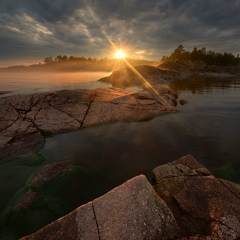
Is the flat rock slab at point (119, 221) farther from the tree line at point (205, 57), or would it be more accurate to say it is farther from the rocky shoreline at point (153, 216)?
the tree line at point (205, 57)

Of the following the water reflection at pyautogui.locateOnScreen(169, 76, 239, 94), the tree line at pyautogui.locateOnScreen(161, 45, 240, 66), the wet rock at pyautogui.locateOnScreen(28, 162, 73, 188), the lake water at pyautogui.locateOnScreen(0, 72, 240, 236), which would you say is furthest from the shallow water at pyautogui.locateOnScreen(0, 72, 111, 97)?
the tree line at pyautogui.locateOnScreen(161, 45, 240, 66)

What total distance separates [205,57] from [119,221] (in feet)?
488

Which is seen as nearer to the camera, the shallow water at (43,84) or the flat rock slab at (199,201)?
the flat rock slab at (199,201)

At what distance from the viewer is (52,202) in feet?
22.3

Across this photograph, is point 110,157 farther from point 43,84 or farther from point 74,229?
point 43,84

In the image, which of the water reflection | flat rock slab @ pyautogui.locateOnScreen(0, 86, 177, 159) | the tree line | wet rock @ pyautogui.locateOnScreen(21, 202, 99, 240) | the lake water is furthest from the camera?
the tree line

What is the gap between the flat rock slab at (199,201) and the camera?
493cm

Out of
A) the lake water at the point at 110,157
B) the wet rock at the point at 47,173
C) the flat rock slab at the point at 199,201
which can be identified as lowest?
the lake water at the point at 110,157

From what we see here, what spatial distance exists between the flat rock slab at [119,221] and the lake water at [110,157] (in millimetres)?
1724

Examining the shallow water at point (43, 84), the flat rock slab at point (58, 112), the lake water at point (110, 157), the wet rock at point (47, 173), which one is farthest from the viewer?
the shallow water at point (43, 84)

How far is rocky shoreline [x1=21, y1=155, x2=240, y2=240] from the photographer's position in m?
4.60

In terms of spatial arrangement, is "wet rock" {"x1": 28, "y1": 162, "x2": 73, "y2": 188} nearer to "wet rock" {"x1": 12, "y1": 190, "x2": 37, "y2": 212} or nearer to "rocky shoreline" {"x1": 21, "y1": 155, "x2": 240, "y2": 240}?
"wet rock" {"x1": 12, "y1": 190, "x2": 37, "y2": 212}

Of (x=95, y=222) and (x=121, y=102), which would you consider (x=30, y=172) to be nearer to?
(x=95, y=222)

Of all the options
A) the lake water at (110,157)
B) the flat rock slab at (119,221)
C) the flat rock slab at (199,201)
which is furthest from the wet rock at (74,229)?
the flat rock slab at (199,201)
